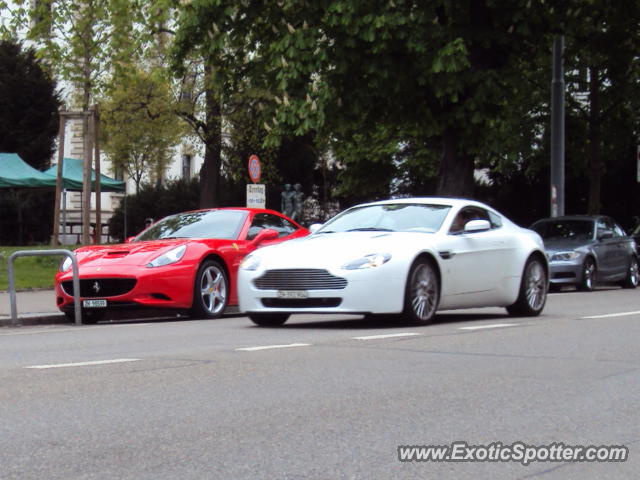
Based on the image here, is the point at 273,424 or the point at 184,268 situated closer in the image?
the point at 273,424

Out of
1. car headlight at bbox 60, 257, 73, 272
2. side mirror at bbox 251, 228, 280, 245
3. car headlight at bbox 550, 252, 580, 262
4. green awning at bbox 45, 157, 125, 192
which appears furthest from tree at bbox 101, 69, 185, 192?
car headlight at bbox 60, 257, 73, 272

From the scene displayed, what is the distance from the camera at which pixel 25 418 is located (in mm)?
6898

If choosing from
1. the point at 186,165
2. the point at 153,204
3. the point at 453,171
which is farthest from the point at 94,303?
the point at 186,165

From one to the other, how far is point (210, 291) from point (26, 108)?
47.4m

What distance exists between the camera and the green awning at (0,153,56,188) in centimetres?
3847

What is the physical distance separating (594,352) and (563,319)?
162 inches

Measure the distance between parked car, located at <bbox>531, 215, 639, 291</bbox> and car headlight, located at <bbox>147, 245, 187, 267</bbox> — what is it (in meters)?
11.8

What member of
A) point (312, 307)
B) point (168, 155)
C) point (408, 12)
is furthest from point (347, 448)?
point (168, 155)

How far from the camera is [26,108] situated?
201 feet

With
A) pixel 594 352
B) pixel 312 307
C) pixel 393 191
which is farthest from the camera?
pixel 393 191

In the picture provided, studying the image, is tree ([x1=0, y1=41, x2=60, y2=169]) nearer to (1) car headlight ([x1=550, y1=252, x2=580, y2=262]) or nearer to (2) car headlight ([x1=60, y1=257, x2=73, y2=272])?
(1) car headlight ([x1=550, y1=252, x2=580, y2=262])

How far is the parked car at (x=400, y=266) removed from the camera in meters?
12.9

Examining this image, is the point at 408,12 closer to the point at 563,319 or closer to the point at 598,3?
the point at 598,3

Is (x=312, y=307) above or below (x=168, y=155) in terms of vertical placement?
below
